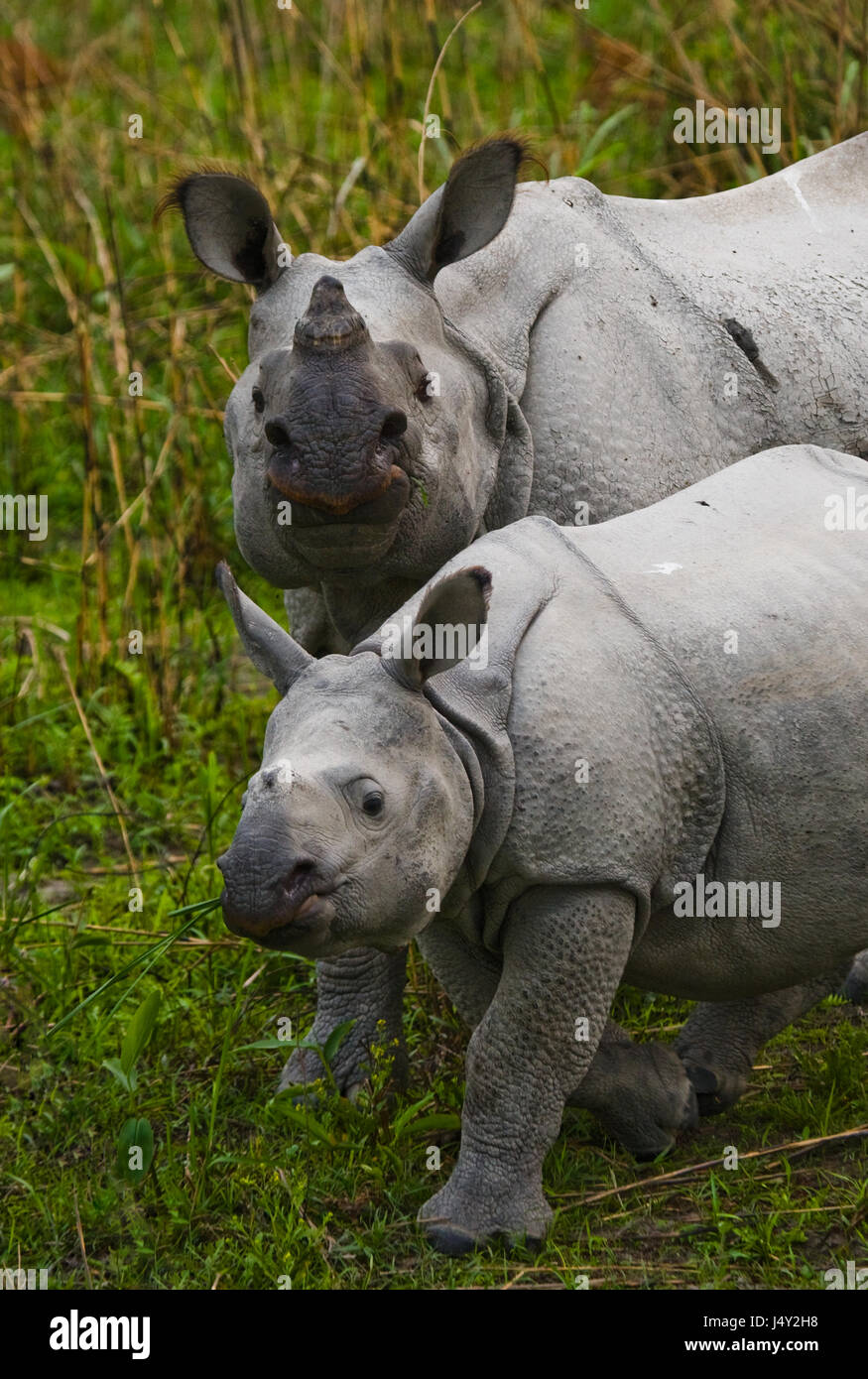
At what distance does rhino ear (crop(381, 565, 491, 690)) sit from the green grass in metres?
1.16

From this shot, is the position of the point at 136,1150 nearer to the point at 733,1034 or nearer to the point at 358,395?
the point at 733,1034

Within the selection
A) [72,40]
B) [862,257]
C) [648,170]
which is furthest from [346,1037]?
[72,40]

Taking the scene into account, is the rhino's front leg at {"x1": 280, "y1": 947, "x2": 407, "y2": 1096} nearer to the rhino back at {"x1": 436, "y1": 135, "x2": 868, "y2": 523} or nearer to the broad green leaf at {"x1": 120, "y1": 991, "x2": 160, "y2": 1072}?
the broad green leaf at {"x1": 120, "y1": 991, "x2": 160, "y2": 1072}

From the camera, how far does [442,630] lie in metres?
3.98

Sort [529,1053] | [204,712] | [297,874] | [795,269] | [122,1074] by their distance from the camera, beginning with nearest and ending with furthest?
[297,874], [529,1053], [122,1074], [795,269], [204,712]

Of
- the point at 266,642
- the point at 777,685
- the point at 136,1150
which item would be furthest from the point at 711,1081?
the point at 266,642

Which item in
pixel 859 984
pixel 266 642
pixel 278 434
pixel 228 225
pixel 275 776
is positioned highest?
pixel 228 225

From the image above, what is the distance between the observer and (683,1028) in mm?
5137

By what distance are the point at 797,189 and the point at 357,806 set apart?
9.65 feet

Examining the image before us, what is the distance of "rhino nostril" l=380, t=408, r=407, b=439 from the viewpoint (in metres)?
4.46

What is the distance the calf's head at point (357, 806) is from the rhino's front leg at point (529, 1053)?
1.06ft

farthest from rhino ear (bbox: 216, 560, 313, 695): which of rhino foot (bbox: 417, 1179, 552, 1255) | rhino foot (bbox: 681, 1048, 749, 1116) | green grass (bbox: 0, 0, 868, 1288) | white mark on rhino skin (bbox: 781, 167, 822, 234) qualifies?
white mark on rhino skin (bbox: 781, 167, 822, 234)
